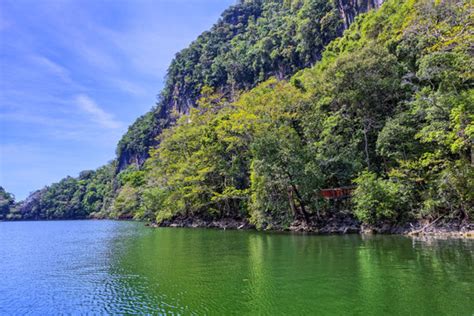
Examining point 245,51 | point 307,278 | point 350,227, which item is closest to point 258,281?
point 307,278

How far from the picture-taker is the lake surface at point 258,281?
9.48m

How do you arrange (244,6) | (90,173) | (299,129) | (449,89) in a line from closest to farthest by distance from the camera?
1. (449,89)
2. (299,129)
3. (244,6)
4. (90,173)

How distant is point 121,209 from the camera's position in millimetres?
74438

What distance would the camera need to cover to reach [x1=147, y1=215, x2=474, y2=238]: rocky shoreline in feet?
69.8

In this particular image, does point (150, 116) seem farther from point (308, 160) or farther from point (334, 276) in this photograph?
point (334, 276)

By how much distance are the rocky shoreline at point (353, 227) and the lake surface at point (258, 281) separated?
270 centimetres

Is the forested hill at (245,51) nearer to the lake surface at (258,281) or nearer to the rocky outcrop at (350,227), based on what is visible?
the rocky outcrop at (350,227)

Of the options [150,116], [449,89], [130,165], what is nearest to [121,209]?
[130,165]

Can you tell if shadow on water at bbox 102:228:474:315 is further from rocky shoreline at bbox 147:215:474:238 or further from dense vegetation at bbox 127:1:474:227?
dense vegetation at bbox 127:1:474:227

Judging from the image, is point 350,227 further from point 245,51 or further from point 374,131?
point 245,51

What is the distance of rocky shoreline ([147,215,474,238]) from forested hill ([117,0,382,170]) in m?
29.7

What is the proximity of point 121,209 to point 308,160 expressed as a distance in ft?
191

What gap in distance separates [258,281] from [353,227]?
17.2m

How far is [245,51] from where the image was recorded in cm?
7850
